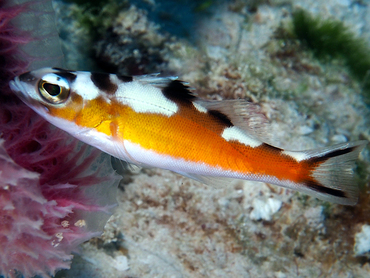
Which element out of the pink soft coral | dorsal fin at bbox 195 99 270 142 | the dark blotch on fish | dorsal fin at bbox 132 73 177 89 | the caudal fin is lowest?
the pink soft coral

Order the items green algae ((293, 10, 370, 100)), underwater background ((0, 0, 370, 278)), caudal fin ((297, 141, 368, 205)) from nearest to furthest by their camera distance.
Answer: caudal fin ((297, 141, 368, 205)) < underwater background ((0, 0, 370, 278)) < green algae ((293, 10, 370, 100))

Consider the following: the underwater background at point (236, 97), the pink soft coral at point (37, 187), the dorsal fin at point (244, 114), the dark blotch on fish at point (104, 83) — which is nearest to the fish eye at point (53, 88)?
the dark blotch on fish at point (104, 83)

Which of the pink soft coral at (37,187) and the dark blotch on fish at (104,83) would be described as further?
the dark blotch on fish at (104,83)

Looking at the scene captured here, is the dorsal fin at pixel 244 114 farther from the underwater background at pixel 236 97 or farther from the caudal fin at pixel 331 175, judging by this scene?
the underwater background at pixel 236 97

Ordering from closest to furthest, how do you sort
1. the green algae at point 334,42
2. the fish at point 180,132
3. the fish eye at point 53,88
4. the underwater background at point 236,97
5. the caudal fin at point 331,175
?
the fish eye at point 53,88
the fish at point 180,132
the caudal fin at point 331,175
the underwater background at point 236,97
the green algae at point 334,42

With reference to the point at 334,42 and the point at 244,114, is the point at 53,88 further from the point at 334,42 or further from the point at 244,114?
the point at 334,42

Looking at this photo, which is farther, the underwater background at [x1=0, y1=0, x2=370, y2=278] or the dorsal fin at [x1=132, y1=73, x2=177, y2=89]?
the underwater background at [x1=0, y1=0, x2=370, y2=278]

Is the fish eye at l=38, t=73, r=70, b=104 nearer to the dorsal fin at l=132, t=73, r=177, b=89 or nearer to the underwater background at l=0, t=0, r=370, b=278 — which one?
the dorsal fin at l=132, t=73, r=177, b=89

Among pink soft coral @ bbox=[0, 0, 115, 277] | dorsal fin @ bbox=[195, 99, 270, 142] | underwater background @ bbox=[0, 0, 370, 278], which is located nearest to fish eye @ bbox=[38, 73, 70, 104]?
pink soft coral @ bbox=[0, 0, 115, 277]
